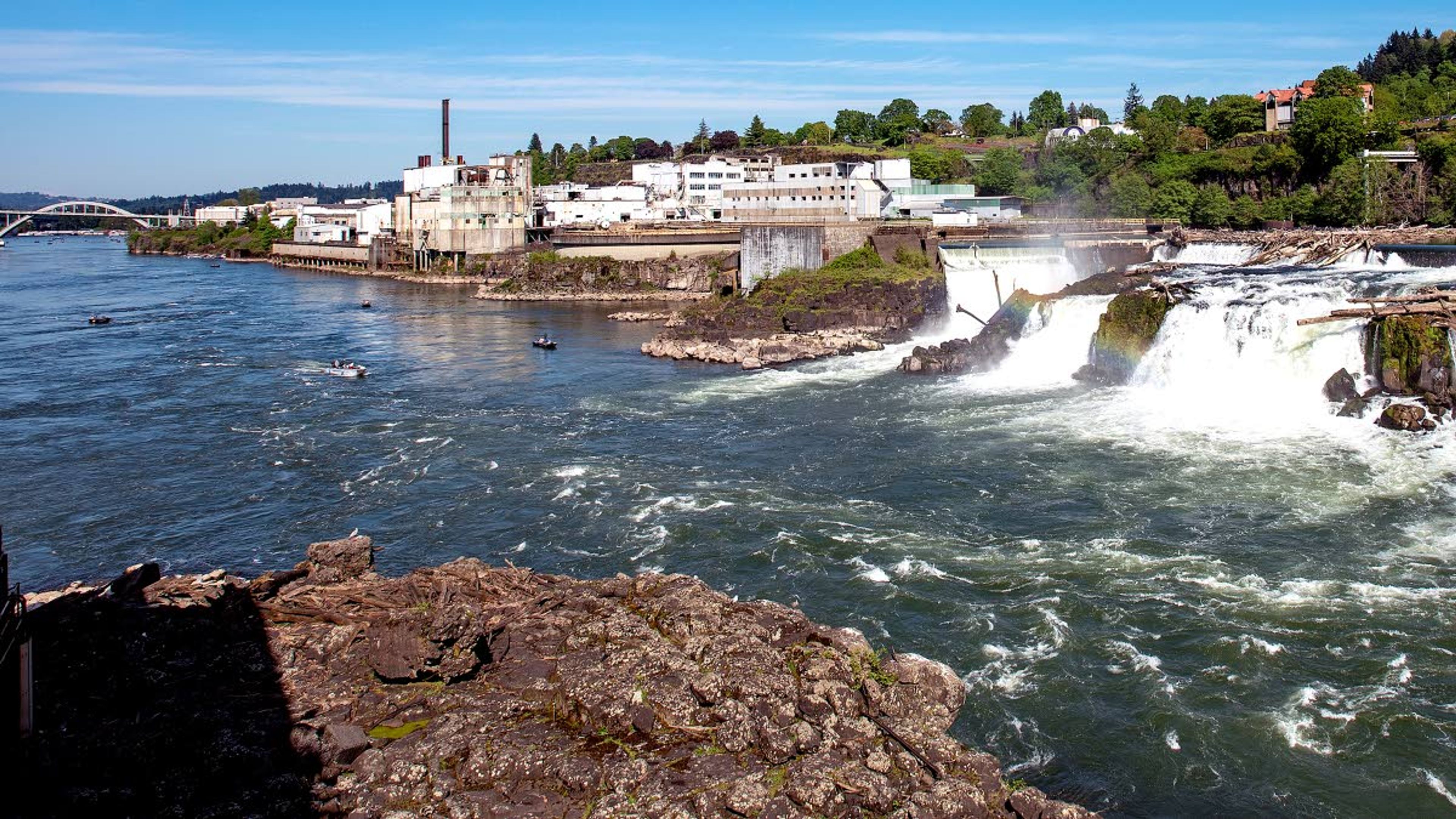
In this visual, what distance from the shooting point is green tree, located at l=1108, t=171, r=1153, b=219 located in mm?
71188

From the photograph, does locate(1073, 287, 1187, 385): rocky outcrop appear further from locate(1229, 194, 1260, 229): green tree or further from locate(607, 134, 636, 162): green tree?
locate(607, 134, 636, 162): green tree

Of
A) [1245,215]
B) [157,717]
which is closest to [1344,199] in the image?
[1245,215]

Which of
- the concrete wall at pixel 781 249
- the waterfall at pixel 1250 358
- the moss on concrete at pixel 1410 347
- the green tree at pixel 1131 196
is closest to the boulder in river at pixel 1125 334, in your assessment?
the waterfall at pixel 1250 358

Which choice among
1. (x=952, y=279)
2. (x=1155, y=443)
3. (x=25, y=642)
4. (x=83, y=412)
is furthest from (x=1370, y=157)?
(x=25, y=642)

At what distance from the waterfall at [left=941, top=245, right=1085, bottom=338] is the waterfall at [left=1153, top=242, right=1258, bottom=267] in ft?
18.3

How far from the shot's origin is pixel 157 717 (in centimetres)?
1282

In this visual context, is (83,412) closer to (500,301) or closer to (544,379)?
(544,379)

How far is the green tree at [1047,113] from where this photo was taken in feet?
470

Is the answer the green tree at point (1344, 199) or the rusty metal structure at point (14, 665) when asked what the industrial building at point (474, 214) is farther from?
the rusty metal structure at point (14, 665)

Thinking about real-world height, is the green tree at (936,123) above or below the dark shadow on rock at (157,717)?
above

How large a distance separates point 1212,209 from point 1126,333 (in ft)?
114

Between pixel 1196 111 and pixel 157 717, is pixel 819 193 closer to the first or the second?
pixel 1196 111

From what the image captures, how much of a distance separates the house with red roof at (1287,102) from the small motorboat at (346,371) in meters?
73.8

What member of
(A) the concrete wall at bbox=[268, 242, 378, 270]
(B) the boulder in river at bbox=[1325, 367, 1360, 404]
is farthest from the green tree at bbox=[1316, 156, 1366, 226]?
(A) the concrete wall at bbox=[268, 242, 378, 270]
